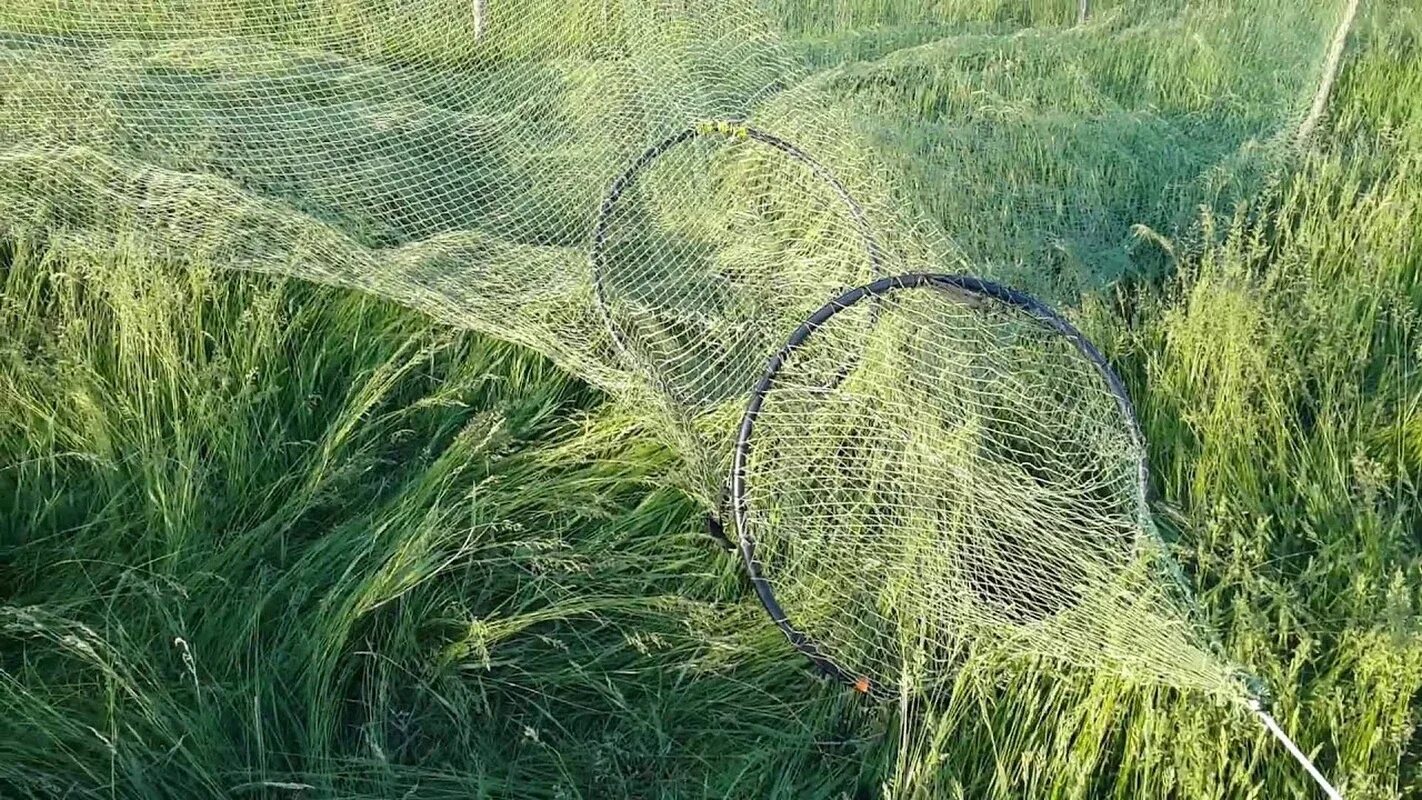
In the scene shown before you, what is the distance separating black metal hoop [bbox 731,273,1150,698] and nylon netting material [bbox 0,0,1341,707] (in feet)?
0.40

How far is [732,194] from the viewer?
3.48 m

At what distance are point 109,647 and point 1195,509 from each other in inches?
87.4

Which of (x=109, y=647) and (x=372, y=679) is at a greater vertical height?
(x=109, y=647)

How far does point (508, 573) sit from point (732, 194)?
151 centimetres

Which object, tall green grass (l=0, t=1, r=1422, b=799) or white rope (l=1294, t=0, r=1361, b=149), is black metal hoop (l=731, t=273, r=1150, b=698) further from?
white rope (l=1294, t=0, r=1361, b=149)

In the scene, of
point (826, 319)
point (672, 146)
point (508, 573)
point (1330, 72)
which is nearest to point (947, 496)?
point (826, 319)

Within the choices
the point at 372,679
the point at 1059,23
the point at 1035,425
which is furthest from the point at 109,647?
the point at 1059,23

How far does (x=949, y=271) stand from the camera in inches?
119

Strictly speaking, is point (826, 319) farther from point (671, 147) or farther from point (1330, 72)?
point (1330, 72)

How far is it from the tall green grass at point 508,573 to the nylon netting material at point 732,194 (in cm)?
16

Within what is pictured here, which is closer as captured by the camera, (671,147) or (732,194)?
(671,147)

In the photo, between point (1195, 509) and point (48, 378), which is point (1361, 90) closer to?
point (1195, 509)

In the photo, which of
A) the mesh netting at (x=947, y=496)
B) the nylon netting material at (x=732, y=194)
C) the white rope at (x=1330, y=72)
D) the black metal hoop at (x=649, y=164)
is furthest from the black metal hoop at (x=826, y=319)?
the white rope at (x=1330, y=72)

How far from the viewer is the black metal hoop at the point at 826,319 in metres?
2.11
